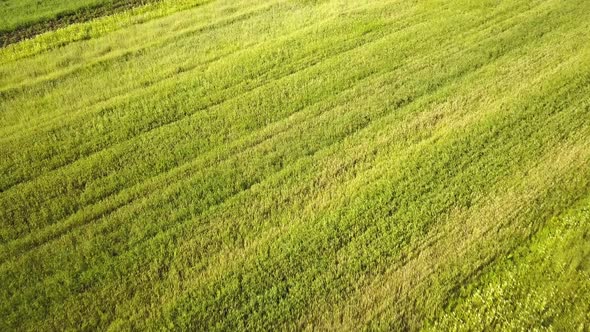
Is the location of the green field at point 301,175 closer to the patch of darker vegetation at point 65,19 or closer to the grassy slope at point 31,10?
the patch of darker vegetation at point 65,19

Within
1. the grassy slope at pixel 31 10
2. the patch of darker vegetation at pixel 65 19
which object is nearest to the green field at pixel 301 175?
the patch of darker vegetation at pixel 65 19

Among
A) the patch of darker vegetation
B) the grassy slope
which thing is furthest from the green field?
the grassy slope

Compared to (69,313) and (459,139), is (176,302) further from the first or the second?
(459,139)

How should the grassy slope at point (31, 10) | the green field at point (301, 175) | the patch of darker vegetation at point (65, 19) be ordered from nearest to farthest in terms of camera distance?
1. the green field at point (301, 175)
2. the patch of darker vegetation at point (65, 19)
3. the grassy slope at point (31, 10)

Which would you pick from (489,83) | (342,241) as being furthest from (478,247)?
(489,83)

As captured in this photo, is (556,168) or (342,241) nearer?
(342,241)

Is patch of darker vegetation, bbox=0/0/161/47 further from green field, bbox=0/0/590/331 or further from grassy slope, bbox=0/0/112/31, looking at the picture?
green field, bbox=0/0/590/331
